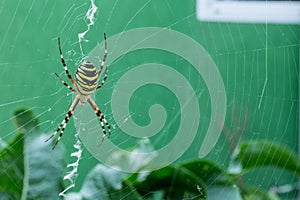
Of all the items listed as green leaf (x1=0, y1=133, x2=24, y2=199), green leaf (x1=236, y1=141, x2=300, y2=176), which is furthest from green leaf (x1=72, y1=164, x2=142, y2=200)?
green leaf (x1=236, y1=141, x2=300, y2=176)

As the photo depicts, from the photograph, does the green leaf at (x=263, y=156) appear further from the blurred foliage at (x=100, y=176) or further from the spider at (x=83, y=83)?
the spider at (x=83, y=83)

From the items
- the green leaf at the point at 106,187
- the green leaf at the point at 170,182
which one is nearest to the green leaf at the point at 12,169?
the green leaf at the point at 106,187

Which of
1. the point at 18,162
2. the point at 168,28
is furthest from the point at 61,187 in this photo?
the point at 168,28

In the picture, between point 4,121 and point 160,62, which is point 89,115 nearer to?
point 4,121

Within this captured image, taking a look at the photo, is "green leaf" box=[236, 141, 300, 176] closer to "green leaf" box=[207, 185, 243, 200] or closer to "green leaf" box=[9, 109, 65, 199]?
"green leaf" box=[207, 185, 243, 200]

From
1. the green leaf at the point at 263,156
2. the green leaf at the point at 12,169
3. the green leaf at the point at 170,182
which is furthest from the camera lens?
the green leaf at the point at 263,156

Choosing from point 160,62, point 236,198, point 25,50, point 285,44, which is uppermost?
point 25,50
